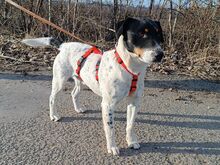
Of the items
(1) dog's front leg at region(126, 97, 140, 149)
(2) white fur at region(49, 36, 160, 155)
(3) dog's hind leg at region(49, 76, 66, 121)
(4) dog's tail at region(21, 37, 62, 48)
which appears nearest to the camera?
(2) white fur at region(49, 36, 160, 155)

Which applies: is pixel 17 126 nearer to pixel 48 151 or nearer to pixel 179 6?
pixel 48 151

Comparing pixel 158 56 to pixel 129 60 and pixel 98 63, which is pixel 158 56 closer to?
pixel 129 60

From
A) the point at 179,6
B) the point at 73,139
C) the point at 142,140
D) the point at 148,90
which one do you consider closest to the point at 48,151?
the point at 73,139

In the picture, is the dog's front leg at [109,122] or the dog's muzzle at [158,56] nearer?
the dog's muzzle at [158,56]

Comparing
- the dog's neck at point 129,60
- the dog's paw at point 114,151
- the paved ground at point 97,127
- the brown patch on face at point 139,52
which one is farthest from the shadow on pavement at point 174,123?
the brown patch on face at point 139,52

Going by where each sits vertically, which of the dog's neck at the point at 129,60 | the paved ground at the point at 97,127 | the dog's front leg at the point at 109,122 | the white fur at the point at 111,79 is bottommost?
the paved ground at the point at 97,127

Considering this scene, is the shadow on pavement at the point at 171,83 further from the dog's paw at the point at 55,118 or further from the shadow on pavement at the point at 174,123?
the dog's paw at the point at 55,118

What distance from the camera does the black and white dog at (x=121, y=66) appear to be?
3.18 m

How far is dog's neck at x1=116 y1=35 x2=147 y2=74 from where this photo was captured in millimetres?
3328

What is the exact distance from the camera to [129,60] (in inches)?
132

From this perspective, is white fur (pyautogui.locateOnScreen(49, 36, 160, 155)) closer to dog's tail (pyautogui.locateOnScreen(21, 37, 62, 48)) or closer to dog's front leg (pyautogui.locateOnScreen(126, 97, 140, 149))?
dog's front leg (pyautogui.locateOnScreen(126, 97, 140, 149))

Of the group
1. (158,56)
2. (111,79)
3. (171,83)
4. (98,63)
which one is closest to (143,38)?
(158,56)

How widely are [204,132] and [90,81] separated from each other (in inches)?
65.0

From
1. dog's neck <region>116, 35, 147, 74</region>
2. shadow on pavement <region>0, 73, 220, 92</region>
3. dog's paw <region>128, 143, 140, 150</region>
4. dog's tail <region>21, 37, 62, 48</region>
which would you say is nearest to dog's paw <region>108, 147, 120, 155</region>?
dog's paw <region>128, 143, 140, 150</region>
